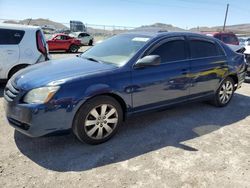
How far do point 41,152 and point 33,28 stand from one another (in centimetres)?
434

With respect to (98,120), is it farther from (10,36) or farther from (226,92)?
(10,36)

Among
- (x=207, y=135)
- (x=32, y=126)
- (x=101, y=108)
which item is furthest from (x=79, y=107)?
(x=207, y=135)

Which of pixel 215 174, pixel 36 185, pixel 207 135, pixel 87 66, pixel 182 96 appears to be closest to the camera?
pixel 36 185

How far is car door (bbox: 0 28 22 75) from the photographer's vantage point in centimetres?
631

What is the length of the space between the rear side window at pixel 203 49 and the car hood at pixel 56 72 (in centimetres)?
180

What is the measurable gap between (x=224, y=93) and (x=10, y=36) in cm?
537

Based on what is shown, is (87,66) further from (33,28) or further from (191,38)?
(33,28)

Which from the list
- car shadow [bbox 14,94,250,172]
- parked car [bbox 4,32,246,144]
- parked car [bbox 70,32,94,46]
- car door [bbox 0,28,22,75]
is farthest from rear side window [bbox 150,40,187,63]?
parked car [bbox 70,32,94,46]

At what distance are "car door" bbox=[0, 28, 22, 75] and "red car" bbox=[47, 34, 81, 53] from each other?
1095cm

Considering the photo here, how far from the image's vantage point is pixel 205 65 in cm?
482

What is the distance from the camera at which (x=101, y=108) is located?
139 inches

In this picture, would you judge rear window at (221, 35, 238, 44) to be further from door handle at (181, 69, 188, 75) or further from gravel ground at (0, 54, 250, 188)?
door handle at (181, 69, 188, 75)

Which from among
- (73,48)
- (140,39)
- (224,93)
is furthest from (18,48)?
(73,48)

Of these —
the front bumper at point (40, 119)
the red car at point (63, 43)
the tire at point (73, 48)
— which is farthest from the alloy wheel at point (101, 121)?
the tire at point (73, 48)
